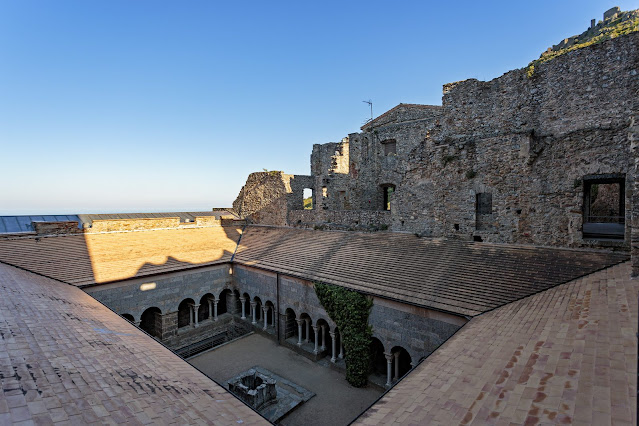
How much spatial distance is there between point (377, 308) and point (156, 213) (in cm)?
1918

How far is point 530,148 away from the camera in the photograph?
1134cm

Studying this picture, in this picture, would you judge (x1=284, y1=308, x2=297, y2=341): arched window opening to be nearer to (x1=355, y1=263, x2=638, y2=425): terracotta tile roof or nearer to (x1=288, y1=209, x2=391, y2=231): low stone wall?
(x1=288, y1=209, x2=391, y2=231): low stone wall

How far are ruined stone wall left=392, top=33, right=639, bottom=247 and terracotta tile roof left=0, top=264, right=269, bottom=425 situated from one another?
453 inches

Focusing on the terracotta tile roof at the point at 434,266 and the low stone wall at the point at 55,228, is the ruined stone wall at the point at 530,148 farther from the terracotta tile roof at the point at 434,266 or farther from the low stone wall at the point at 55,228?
the low stone wall at the point at 55,228

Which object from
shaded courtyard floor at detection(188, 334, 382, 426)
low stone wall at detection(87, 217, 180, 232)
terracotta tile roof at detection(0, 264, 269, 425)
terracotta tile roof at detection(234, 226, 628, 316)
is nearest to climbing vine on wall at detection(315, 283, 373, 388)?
terracotta tile roof at detection(234, 226, 628, 316)

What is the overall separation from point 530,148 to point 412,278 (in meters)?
6.42

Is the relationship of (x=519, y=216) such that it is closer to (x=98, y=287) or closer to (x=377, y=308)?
(x=377, y=308)

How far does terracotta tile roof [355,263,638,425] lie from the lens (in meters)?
3.34

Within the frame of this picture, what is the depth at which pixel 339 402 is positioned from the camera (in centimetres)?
1083

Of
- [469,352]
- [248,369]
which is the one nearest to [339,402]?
[248,369]

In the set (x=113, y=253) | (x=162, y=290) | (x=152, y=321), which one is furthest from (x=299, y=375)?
(x=113, y=253)

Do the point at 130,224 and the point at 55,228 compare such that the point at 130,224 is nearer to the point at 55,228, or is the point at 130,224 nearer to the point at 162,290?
the point at 55,228

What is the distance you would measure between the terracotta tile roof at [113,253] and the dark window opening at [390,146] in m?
12.6

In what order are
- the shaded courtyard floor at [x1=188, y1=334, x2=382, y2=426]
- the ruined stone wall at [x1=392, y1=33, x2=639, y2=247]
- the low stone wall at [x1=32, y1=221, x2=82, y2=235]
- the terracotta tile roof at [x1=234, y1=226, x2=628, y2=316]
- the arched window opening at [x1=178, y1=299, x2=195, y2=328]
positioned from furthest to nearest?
the arched window opening at [x1=178, y1=299, x2=195, y2=328] < the low stone wall at [x1=32, y1=221, x2=82, y2=235] < the shaded courtyard floor at [x1=188, y1=334, x2=382, y2=426] < the ruined stone wall at [x1=392, y1=33, x2=639, y2=247] < the terracotta tile roof at [x1=234, y1=226, x2=628, y2=316]
